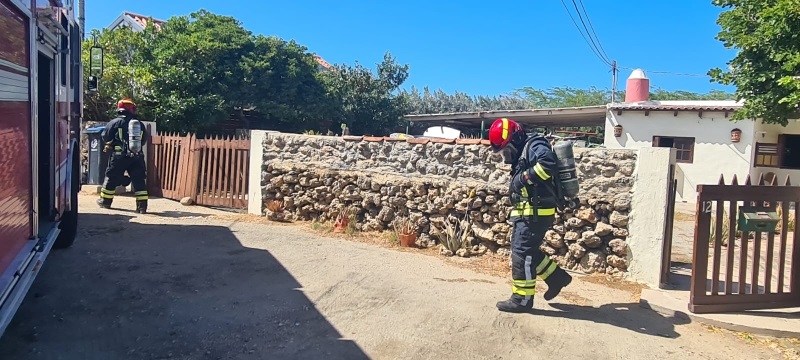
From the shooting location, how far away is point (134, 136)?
9.02 meters

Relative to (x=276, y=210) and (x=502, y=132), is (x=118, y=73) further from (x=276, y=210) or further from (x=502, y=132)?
(x=502, y=132)

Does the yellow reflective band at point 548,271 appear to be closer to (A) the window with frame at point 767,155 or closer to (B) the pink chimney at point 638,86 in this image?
(A) the window with frame at point 767,155

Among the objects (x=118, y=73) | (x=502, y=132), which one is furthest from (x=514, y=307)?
(x=118, y=73)

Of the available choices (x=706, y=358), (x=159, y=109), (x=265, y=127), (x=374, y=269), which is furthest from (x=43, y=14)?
(x=265, y=127)

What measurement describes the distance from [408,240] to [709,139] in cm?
1201

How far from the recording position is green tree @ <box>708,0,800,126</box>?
388 inches

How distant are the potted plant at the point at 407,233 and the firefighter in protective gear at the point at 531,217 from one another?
266 cm

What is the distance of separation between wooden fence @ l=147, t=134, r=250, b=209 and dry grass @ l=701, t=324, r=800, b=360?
748 cm

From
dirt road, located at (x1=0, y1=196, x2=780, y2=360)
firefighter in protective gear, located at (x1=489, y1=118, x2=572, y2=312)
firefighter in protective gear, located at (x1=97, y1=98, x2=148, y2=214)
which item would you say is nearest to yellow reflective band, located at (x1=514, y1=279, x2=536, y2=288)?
firefighter in protective gear, located at (x1=489, y1=118, x2=572, y2=312)

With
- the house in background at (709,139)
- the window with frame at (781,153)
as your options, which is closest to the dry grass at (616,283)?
the house in background at (709,139)

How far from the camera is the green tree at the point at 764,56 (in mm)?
9867

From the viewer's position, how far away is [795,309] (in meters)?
5.32

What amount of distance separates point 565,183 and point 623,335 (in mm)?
1372

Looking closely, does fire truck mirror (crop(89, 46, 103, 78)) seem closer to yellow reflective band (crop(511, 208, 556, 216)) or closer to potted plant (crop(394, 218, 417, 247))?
potted plant (crop(394, 218, 417, 247))
